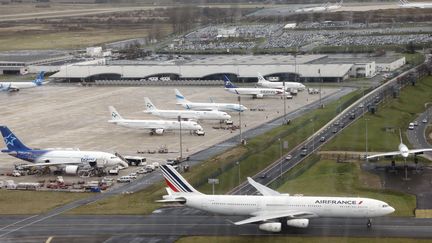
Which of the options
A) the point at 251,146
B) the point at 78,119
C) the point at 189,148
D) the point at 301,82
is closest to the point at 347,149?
the point at 251,146

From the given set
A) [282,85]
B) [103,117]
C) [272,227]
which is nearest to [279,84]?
[282,85]

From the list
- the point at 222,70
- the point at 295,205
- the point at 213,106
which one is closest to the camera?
the point at 295,205

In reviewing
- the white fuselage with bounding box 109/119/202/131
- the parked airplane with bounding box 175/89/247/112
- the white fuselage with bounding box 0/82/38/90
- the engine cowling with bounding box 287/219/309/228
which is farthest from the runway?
the white fuselage with bounding box 0/82/38/90

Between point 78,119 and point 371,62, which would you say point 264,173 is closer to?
point 78,119

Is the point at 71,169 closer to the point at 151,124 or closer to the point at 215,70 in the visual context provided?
the point at 151,124

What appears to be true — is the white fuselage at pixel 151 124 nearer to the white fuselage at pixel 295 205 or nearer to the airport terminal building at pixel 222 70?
the white fuselage at pixel 295 205

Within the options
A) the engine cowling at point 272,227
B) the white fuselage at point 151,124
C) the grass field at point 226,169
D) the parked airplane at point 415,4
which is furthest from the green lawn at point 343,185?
the parked airplane at point 415,4

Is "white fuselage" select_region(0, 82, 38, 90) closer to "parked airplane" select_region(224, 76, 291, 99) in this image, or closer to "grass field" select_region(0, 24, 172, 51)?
"parked airplane" select_region(224, 76, 291, 99)
